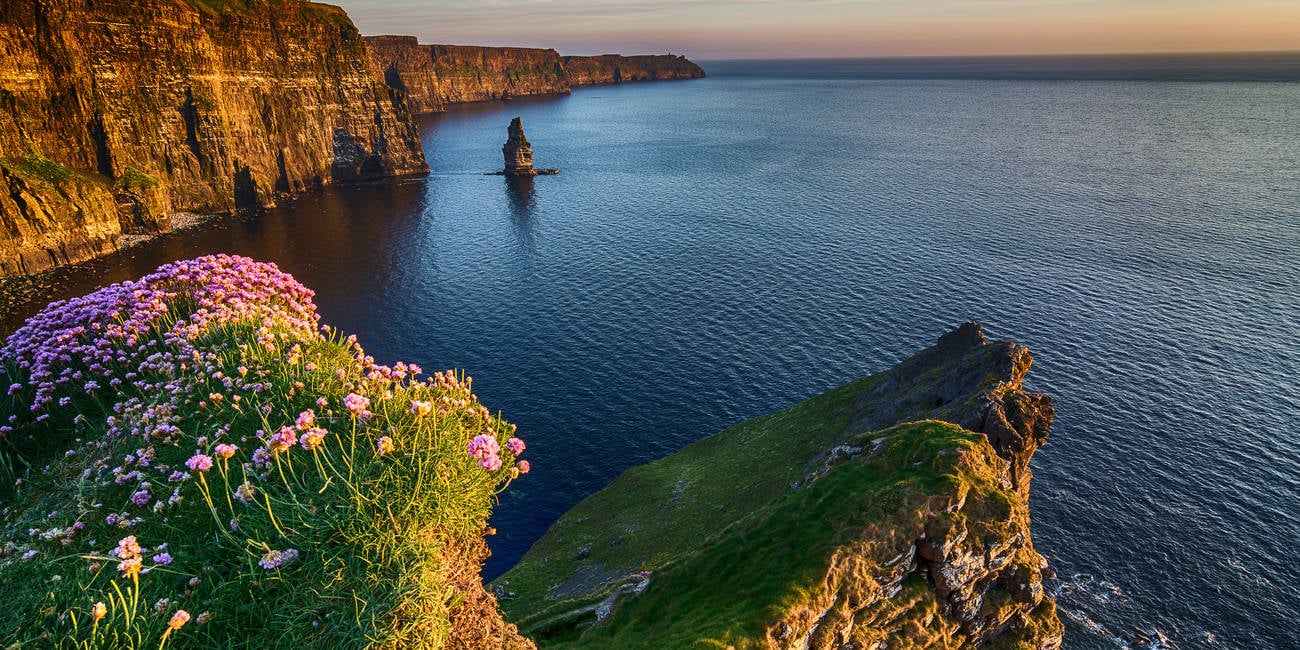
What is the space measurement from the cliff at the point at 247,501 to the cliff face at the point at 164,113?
91.4 m

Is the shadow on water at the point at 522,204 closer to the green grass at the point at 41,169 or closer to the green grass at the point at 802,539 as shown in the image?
the green grass at the point at 41,169

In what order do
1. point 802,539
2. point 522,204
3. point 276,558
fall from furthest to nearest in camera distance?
point 522,204
point 802,539
point 276,558

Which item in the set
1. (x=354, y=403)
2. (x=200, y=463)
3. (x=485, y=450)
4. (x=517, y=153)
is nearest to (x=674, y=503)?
(x=485, y=450)

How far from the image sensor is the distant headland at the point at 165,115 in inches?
3575

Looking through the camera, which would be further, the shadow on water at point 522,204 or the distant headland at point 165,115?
the shadow on water at point 522,204

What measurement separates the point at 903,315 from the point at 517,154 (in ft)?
406

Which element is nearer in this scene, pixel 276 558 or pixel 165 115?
pixel 276 558

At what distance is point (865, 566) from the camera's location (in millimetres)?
26359

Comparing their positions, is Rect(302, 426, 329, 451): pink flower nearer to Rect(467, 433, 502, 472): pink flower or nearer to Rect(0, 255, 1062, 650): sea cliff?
Rect(0, 255, 1062, 650): sea cliff

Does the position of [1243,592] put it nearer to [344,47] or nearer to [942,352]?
[942,352]

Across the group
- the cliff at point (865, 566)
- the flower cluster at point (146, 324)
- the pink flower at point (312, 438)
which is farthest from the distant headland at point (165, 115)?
the pink flower at point (312, 438)

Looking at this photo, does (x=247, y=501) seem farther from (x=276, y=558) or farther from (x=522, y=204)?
(x=522, y=204)

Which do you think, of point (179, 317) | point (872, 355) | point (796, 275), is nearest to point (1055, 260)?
point (796, 275)

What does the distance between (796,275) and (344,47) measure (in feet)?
427
